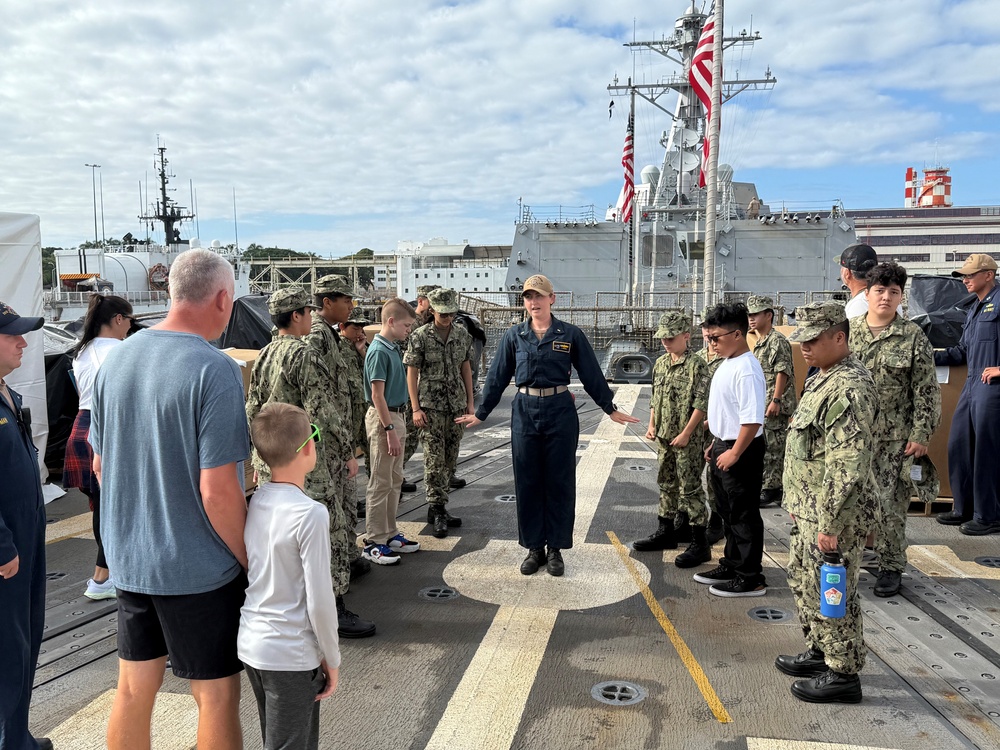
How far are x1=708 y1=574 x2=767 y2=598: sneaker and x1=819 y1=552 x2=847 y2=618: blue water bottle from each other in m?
1.34

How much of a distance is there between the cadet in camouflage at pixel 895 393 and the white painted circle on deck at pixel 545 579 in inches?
61.5

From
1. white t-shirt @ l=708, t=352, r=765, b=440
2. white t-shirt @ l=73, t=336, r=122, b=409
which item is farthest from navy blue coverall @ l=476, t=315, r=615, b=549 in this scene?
white t-shirt @ l=73, t=336, r=122, b=409

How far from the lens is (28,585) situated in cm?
256

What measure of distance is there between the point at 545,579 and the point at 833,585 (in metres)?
2.11

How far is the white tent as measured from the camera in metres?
6.63

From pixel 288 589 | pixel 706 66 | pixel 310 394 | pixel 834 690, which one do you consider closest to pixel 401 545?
pixel 310 394

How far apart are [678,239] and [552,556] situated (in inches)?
852

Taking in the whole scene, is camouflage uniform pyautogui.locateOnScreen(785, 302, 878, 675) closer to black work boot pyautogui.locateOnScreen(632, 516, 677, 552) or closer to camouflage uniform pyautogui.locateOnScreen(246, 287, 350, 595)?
black work boot pyautogui.locateOnScreen(632, 516, 677, 552)

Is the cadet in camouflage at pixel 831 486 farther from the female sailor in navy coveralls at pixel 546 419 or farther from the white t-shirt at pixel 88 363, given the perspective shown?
the white t-shirt at pixel 88 363

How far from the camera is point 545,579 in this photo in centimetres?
475

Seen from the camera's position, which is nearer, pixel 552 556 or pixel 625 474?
pixel 552 556

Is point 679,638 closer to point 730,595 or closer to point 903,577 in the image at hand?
point 730,595

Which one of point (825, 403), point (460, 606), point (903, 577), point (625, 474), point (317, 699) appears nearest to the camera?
point (317, 699)

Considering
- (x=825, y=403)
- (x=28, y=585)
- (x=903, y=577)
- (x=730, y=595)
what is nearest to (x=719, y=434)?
(x=730, y=595)
